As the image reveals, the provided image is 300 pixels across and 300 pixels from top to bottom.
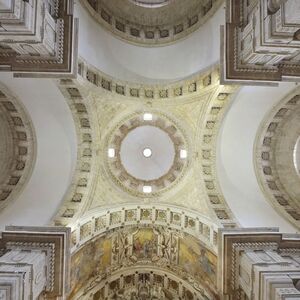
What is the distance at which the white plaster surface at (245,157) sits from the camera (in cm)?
1803

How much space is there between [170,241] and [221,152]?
5.26m

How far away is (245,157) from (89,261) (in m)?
9.08

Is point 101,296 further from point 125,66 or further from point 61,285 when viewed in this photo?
point 125,66

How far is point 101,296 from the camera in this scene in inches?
776

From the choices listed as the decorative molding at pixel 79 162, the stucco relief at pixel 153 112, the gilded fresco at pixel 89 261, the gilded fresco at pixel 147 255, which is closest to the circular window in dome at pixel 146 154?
the stucco relief at pixel 153 112

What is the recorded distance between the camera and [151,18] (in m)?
19.6

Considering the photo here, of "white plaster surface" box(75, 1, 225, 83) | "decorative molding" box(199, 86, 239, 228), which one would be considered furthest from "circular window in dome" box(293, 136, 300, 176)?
"white plaster surface" box(75, 1, 225, 83)

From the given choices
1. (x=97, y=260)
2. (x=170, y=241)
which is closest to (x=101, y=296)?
(x=97, y=260)

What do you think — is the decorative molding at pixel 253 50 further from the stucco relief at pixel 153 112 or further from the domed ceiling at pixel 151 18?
the domed ceiling at pixel 151 18

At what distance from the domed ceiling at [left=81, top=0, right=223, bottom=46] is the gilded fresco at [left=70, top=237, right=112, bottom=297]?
1015 cm

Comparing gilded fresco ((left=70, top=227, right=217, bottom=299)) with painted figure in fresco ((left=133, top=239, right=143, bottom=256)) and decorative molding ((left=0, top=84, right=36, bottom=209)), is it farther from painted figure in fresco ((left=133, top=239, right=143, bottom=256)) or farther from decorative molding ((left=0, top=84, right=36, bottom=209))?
decorative molding ((left=0, top=84, right=36, bottom=209))

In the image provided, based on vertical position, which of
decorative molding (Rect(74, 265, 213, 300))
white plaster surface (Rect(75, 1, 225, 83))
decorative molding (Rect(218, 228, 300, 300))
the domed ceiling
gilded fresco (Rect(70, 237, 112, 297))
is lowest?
decorative molding (Rect(74, 265, 213, 300))

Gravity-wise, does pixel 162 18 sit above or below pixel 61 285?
above

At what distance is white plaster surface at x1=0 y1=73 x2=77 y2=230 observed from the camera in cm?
1754
